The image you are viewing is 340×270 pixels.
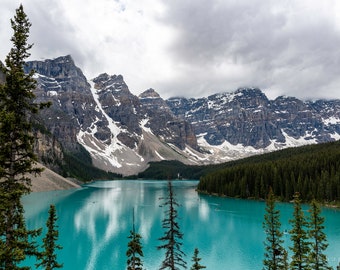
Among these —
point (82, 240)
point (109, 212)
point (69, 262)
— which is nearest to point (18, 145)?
point (69, 262)

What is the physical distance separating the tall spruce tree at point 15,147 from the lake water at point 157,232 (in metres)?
31.0

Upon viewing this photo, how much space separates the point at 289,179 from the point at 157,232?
6864cm

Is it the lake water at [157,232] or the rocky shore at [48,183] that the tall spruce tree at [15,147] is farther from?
the rocky shore at [48,183]

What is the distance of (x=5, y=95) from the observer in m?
14.9

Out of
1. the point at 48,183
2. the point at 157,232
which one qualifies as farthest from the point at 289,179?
the point at 48,183

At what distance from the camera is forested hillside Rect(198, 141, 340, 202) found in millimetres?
101625

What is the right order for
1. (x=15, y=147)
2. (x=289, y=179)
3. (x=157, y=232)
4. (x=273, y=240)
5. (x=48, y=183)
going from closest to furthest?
1. (x=15, y=147)
2. (x=273, y=240)
3. (x=157, y=232)
4. (x=289, y=179)
5. (x=48, y=183)

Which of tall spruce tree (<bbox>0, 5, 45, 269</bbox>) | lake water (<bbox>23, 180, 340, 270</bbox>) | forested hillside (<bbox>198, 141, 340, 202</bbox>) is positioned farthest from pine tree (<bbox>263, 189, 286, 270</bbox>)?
forested hillside (<bbox>198, 141, 340, 202</bbox>)

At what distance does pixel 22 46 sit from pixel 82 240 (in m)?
50.3

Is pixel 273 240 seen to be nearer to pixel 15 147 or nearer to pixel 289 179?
pixel 15 147

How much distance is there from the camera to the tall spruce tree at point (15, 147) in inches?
542

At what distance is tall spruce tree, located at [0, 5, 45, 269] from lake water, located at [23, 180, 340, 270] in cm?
3100

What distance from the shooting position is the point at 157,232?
64625 millimetres

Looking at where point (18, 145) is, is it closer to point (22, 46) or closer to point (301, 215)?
point (22, 46)
